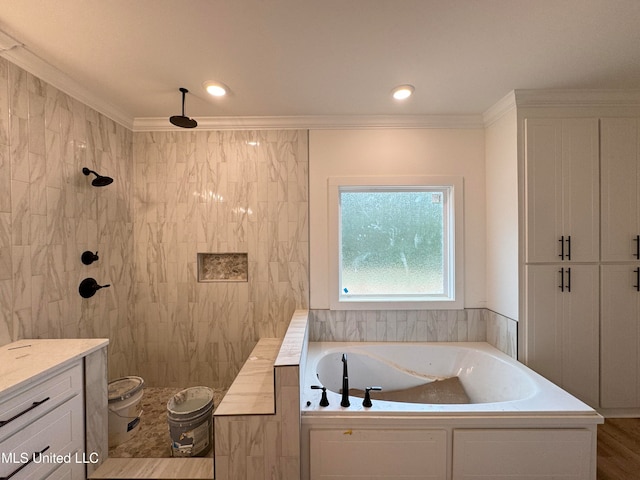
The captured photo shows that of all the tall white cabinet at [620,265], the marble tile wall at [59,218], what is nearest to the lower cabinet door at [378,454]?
the tall white cabinet at [620,265]

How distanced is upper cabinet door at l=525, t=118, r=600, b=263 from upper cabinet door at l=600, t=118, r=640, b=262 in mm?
61

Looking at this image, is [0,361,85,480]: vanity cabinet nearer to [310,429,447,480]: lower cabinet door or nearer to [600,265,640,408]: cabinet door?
[310,429,447,480]: lower cabinet door

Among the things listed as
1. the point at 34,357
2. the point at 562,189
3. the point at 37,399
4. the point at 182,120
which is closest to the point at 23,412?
the point at 37,399

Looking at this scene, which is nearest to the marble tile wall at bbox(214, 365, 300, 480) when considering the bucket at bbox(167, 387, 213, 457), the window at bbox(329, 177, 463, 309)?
the bucket at bbox(167, 387, 213, 457)

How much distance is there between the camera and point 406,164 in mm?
2350

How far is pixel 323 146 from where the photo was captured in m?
2.36

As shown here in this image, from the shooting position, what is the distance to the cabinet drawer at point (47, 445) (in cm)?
106

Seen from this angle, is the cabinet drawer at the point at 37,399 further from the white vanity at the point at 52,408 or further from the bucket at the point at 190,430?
the bucket at the point at 190,430

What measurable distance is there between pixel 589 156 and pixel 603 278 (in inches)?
34.7

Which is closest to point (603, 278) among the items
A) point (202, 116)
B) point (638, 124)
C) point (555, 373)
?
point (555, 373)

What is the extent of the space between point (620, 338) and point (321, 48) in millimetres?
2817

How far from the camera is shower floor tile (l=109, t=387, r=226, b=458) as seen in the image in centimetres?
168

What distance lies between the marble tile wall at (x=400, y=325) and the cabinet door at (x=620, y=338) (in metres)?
0.74

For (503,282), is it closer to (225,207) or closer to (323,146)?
(323,146)
